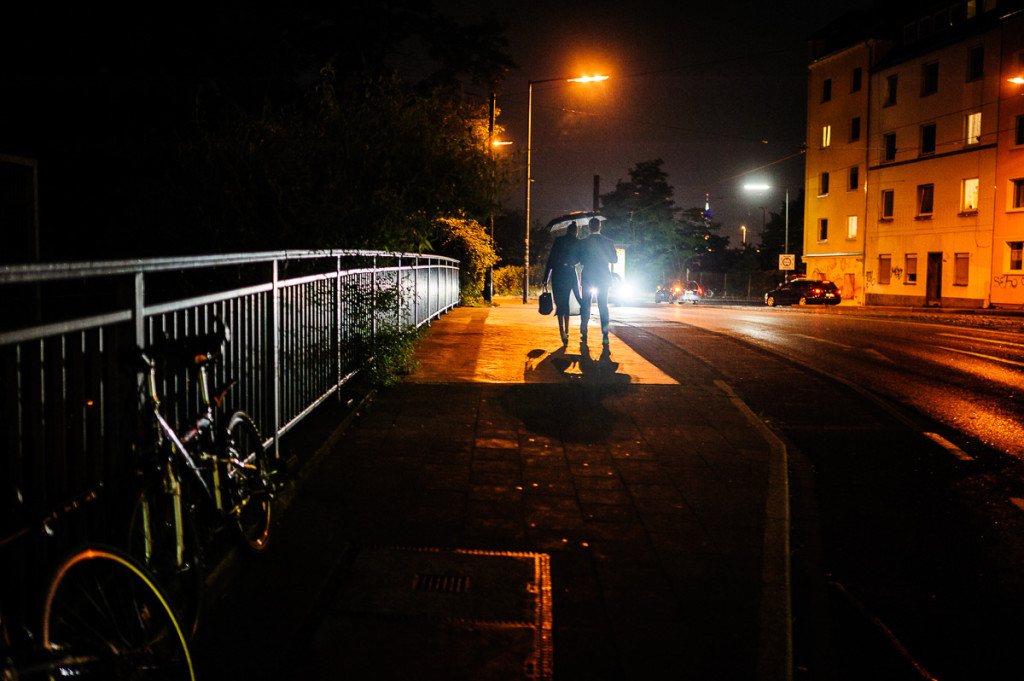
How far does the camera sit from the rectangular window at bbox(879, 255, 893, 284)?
47.7 meters

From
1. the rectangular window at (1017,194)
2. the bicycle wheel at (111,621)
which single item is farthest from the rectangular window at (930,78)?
the bicycle wheel at (111,621)

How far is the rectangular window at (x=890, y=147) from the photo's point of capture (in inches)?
1870

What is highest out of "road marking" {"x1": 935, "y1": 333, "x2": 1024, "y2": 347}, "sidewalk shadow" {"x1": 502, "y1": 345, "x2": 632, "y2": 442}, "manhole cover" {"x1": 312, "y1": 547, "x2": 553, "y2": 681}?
"road marking" {"x1": 935, "y1": 333, "x2": 1024, "y2": 347}

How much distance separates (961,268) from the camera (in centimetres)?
4200

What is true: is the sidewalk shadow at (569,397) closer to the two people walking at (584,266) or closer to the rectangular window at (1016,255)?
the two people walking at (584,266)

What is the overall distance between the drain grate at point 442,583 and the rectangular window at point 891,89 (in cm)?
4984

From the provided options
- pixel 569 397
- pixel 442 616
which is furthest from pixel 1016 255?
pixel 442 616

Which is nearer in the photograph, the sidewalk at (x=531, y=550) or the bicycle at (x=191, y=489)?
the bicycle at (x=191, y=489)

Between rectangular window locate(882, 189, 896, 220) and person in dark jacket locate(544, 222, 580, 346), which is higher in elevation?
rectangular window locate(882, 189, 896, 220)

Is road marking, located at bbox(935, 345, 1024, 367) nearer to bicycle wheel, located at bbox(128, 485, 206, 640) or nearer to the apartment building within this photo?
bicycle wheel, located at bbox(128, 485, 206, 640)

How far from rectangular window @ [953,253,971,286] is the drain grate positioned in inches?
1697

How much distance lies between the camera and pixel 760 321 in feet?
80.1

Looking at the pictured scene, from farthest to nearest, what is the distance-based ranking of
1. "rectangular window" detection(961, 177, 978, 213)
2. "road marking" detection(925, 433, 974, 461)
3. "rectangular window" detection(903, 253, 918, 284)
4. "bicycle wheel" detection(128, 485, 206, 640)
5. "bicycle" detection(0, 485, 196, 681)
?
"rectangular window" detection(903, 253, 918, 284) → "rectangular window" detection(961, 177, 978, 213) → "road marking" detection(925, 433, 974, 461) → "bicycle wheel" detection(128, 485, 206, 640) → "bicycle" detection(0, 485, 196, 681)

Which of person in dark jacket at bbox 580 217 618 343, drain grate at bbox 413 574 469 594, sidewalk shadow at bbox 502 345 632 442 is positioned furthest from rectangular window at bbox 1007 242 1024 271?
drain grate at bbox 413 574 469 594
